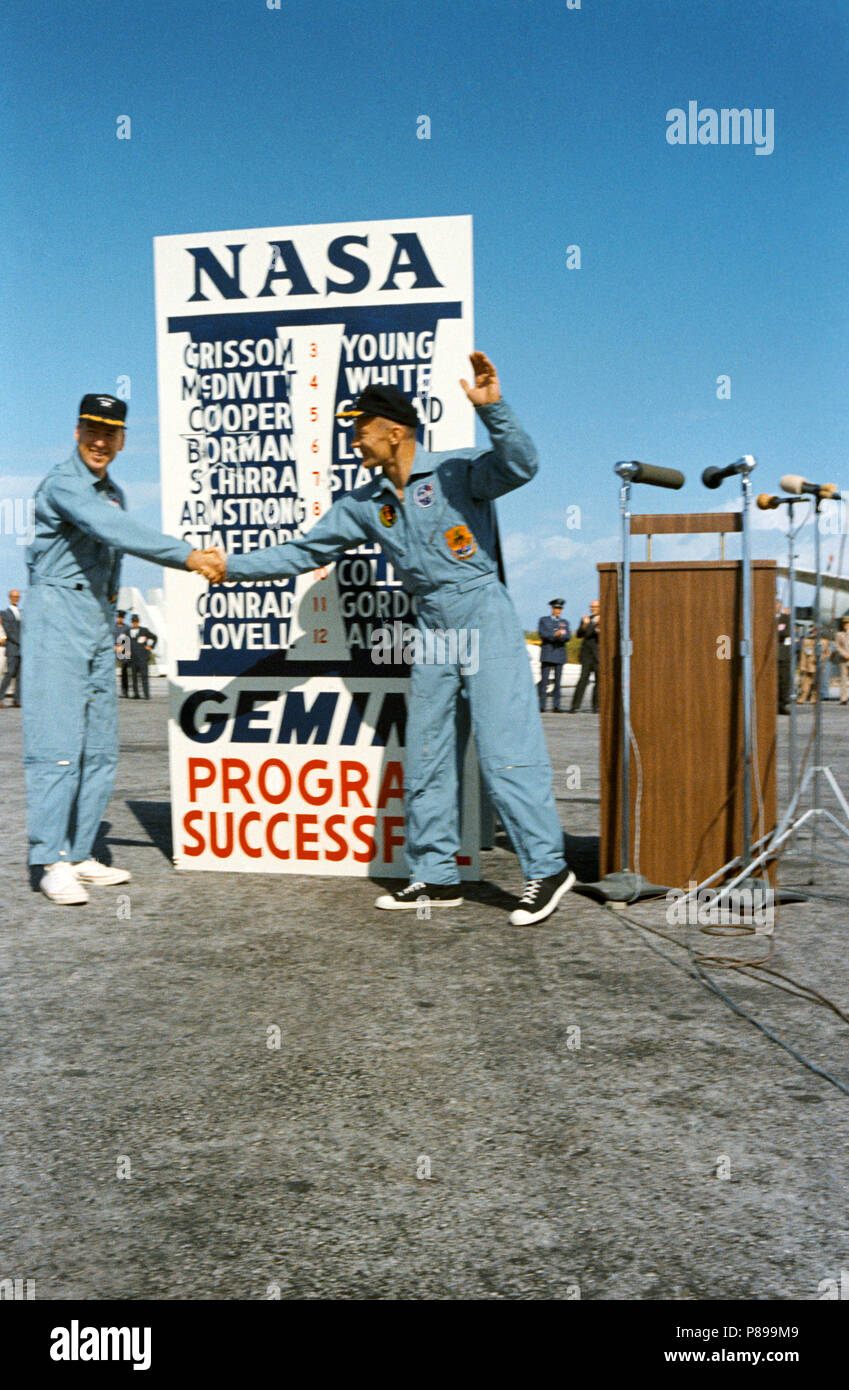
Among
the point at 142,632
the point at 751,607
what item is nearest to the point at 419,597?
the point at 751,607

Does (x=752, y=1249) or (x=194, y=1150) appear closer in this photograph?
(x=752, y=1249)

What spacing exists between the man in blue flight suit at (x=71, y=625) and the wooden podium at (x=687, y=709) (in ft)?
6.03

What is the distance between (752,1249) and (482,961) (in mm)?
2065

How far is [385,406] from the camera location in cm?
503

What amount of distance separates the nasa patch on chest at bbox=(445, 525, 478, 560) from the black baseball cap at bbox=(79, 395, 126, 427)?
1.61 m

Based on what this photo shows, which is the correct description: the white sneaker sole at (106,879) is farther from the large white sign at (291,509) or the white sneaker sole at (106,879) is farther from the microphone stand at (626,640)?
the microphone stand at (626,640)

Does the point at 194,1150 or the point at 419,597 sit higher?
the point at 419,597

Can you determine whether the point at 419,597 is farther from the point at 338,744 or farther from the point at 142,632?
the point at 142,632

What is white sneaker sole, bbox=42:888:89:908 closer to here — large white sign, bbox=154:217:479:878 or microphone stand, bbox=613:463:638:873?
large white sign, bbox=154:217:479:878

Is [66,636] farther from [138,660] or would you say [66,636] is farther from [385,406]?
[138,660]

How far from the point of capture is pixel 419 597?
16.8 feet

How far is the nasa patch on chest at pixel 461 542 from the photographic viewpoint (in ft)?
16.3

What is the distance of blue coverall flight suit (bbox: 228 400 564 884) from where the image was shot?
4914mm

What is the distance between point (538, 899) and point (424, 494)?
1.69 m
